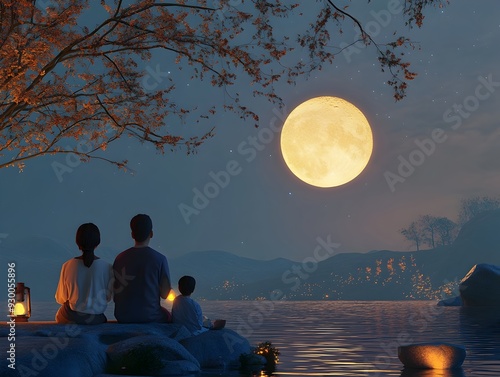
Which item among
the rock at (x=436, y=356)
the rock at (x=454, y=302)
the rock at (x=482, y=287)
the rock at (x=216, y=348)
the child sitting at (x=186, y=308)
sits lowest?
the rock at (x=436, y=356)

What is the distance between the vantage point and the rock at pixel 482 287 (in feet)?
333

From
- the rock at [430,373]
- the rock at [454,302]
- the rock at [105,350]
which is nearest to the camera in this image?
the rock at [105,350]

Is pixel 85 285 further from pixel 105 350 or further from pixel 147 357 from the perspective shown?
pixel 147 357

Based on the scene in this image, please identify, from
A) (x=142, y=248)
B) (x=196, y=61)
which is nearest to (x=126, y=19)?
(x=196, y=61)

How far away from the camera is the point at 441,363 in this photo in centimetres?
1532

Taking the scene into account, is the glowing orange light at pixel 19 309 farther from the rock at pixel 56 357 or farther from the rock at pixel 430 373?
the rock at pixel 430 373

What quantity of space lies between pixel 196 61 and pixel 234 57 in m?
1.12

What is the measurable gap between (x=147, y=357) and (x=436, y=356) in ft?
19.9

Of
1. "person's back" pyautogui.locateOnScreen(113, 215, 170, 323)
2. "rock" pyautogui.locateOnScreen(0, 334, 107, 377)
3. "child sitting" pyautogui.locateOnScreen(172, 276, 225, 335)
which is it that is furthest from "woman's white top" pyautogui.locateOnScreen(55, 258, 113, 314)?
"child sitting" pyautogui.locateOnScreen(172, 276, 225, 335)

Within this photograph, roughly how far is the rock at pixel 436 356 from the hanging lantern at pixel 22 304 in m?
7.62

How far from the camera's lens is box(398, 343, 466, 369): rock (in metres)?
15.4

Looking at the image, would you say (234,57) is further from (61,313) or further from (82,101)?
(61,313)

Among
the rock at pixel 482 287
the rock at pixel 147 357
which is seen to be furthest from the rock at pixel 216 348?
the rock at pixel 482 287

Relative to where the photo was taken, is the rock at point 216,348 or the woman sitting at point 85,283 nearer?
the woman sitting at point 85,283
